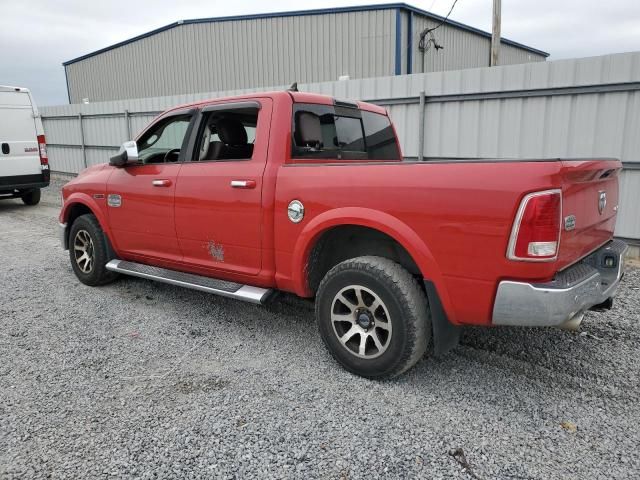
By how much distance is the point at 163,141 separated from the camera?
4.87 metres

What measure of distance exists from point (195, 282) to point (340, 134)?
1.72 meters

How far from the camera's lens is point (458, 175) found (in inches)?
104

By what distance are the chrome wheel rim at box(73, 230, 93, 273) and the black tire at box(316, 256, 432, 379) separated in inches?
119

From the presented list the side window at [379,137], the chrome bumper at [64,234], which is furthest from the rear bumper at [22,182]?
the side window at [379,137]

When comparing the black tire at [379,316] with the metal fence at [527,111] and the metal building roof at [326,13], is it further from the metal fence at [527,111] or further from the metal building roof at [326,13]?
the metal building roof at [326,13]

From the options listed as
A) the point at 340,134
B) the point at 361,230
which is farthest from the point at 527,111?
the point at 361,230

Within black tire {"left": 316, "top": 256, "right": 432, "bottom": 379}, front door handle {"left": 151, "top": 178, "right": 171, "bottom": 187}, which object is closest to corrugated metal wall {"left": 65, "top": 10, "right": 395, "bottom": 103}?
front door handle {"left": 151, "top": 178, "right": 171, "bottom": 187}

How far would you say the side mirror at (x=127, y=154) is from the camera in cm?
436

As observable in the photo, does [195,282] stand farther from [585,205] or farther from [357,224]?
[585,205]

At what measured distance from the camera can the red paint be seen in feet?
8.42

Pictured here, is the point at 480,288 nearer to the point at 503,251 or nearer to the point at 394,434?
the point at 503,251

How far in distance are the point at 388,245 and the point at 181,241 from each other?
1865 mm

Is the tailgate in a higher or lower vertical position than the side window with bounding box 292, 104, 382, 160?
lower

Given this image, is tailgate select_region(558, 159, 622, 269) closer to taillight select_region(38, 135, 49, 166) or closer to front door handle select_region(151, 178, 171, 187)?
front door handle select_region(151, 178, 171, 187)
